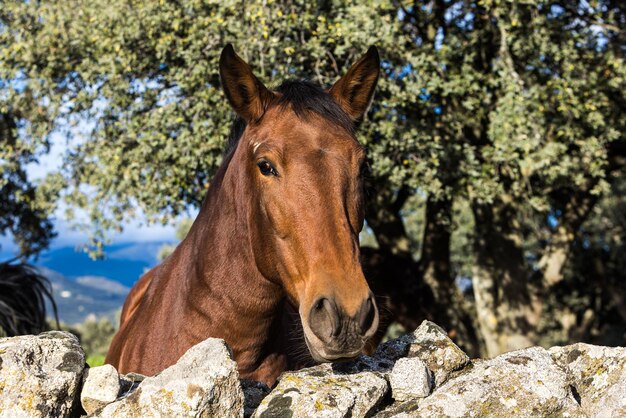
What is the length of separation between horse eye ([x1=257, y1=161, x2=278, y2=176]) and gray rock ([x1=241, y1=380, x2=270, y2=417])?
1.19 meters

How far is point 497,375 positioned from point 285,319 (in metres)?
1.71

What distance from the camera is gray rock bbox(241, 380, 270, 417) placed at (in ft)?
10.4

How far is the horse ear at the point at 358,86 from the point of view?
4320 mm

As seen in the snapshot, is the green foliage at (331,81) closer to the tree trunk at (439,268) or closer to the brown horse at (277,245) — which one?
the tree trunk at (439,268)

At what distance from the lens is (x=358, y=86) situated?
4.43 metres

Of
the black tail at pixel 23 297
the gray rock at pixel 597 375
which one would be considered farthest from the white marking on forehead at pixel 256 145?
the black tail at pixel 23 297

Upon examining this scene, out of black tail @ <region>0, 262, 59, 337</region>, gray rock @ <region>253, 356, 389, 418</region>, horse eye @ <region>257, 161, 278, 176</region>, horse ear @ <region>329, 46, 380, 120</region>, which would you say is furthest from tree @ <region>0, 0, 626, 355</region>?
gray rock @ <region>253, 356, 389, 418</region>

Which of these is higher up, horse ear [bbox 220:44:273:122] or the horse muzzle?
horse ear [bbox 220:44:273:122]

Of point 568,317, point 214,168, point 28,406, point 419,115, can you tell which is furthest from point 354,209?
point 568,317

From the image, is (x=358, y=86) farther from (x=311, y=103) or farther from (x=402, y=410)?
(x=402, y=410)


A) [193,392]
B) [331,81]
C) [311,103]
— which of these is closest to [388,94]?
[331,81]

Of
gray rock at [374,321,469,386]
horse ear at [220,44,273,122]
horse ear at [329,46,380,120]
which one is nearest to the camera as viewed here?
gray rock at [374,321,469,386]

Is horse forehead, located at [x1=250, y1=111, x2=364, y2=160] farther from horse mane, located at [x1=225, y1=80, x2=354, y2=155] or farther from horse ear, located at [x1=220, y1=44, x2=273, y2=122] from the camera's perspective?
horse ear, located at [x1=220, y1=44, x2=273, y2=122]

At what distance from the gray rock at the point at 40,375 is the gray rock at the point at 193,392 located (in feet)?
0.65
